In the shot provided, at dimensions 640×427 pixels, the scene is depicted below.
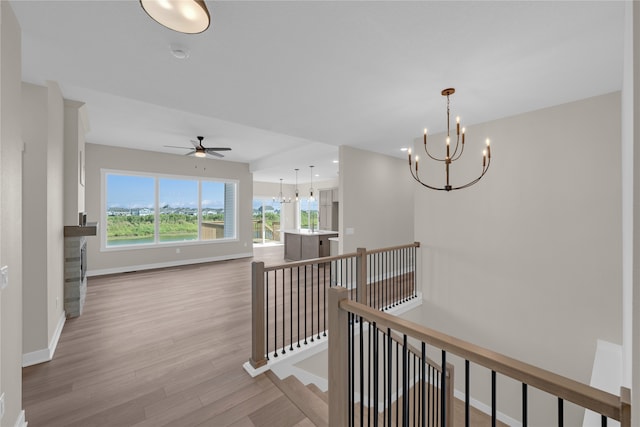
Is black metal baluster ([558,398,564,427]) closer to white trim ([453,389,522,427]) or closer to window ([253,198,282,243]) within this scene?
white trim ([453,389,522,427])

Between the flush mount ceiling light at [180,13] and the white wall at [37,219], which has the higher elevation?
the flush mount ceiling light at [180,13]

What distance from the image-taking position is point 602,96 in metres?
2.81

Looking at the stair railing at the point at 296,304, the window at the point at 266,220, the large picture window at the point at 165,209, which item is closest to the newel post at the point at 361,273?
the stair railing at the point at 296,304

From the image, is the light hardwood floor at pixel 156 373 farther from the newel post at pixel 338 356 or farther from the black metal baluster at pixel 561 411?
the black metal baluster at pixel 561 411

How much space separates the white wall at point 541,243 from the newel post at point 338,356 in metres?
2.94

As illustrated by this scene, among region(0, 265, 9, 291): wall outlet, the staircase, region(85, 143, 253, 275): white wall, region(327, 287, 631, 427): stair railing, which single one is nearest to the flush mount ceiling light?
region(0, 265, 9, 291): wall outlet

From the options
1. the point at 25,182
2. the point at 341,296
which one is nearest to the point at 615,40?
the point at 341,296

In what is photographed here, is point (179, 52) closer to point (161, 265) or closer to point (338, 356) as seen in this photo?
point (338, 356)

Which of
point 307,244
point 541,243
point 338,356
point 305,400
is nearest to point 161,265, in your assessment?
point 307,244

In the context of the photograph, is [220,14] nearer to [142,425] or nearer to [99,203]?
[142,425]

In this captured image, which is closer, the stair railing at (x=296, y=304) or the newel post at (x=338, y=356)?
the newel post at (x=338, y=356)

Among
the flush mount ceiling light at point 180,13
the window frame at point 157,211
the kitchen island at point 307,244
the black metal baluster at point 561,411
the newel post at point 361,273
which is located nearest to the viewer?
the black metal baluster at point 561,411

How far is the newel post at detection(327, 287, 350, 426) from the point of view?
1.62 m

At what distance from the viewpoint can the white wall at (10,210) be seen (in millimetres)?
1465
